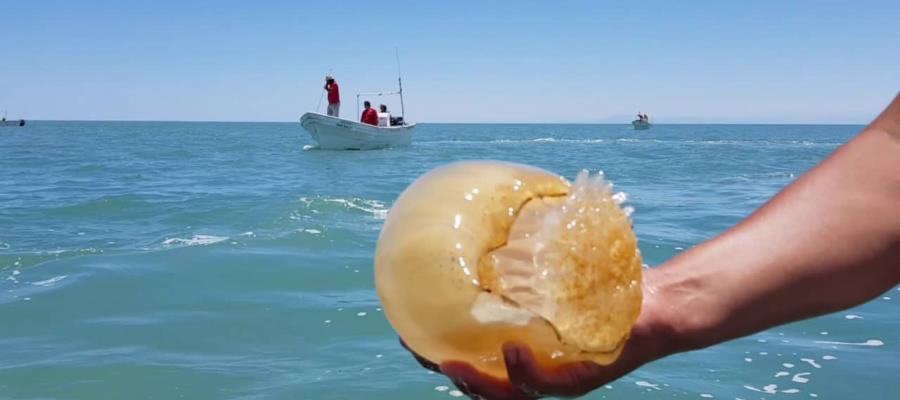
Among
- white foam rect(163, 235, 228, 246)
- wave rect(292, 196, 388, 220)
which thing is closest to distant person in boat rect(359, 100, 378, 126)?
wave rect(292, 196, 388, 220)

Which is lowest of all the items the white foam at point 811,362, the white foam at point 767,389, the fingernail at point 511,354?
the white foam at point 767,389

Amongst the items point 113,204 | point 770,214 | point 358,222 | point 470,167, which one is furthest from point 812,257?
point 113,204

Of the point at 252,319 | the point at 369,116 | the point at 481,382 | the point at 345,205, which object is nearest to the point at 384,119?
the point at 369,116

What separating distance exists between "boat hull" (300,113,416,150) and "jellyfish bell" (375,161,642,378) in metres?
22.3

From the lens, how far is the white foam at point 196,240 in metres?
7.25

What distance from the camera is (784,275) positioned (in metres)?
1.31

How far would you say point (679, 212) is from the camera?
987 centimetres

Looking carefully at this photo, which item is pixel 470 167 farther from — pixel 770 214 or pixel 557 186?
pixel 770 214

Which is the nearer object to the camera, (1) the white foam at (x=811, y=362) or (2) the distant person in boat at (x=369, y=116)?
(1) the white foam at (x=811, y=362)

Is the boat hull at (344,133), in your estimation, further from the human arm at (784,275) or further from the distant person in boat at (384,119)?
the human arm at (784,275)

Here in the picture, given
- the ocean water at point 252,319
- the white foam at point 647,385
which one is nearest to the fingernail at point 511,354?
the ocean water at point 252,319

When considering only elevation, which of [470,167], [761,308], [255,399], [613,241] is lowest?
[255,399]

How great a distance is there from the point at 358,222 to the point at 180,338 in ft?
14.1

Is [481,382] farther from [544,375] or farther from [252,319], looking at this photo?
[252,319]
